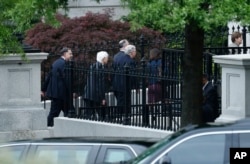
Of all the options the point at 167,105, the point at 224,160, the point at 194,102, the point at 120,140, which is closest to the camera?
the point at 224,160

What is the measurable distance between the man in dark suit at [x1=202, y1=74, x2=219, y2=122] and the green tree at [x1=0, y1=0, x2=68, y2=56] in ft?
9.70

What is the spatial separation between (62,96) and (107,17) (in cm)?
736

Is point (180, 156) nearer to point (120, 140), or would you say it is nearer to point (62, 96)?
point (120, 140)

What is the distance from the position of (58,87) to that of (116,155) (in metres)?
8.76

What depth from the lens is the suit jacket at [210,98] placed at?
16.1 m

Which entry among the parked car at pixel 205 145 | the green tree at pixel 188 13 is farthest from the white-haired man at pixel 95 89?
the parked car at pixel 205 145

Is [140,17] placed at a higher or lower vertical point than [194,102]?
higher

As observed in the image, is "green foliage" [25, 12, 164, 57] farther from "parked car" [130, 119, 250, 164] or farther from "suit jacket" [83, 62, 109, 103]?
"parked car" [130, 119, 250, 164]

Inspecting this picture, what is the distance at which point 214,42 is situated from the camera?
80.5 feet

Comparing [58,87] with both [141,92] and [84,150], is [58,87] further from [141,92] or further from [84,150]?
[84,150]

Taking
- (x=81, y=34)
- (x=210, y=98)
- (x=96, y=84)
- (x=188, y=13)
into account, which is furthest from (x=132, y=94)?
(x=81, y=34)

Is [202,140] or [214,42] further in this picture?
[214,42]

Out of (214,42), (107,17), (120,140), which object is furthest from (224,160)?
(107,17)

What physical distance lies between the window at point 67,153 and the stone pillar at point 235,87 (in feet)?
14.7
